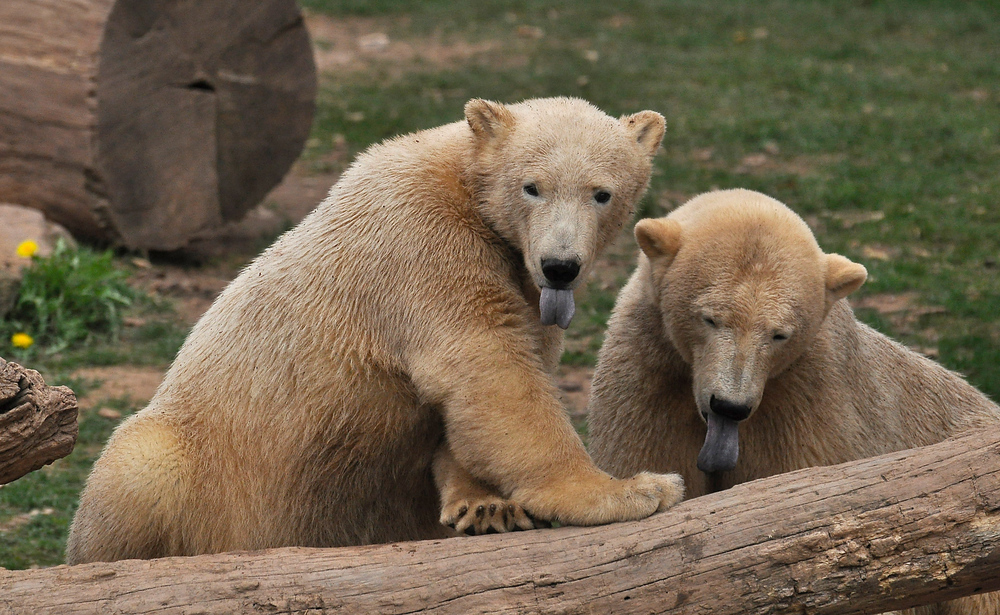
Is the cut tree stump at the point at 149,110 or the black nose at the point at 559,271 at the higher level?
the black nose at the point at 559,271

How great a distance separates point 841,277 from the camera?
4.24m

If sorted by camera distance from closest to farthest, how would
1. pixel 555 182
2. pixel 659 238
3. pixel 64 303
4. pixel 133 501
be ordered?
pixel 555 182 → pixel 133 501 → pixel 659 238 → pixel 64 303

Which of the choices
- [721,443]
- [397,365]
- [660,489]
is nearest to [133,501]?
[397,365]

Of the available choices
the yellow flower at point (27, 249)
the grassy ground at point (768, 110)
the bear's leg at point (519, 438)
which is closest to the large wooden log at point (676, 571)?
the bear's leg at point (519, 438)

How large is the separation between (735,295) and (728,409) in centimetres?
44

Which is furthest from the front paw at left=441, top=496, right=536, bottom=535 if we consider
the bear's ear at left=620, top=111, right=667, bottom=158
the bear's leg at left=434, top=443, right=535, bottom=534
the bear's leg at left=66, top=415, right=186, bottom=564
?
the bear's ear at left=620, top=111, right=667, bottom=158

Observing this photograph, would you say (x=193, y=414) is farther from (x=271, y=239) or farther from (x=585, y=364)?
(x=271, y=239)

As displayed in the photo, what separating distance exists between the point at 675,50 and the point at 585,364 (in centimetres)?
861

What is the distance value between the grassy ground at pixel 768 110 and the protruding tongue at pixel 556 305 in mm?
2926

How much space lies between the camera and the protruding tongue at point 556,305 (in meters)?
3.74

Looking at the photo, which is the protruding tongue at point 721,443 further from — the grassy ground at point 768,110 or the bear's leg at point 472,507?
the grassy ground at point 768,110

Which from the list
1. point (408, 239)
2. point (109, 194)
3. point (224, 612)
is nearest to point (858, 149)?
point (109, 194)

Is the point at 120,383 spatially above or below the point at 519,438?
below

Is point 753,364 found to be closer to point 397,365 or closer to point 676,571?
point 676,571
